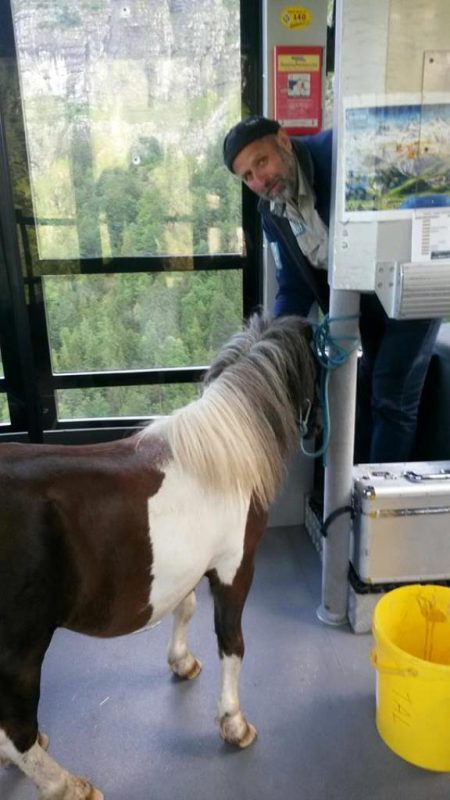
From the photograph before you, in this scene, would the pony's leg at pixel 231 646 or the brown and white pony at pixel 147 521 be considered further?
the pony's leg at pixel 231 646

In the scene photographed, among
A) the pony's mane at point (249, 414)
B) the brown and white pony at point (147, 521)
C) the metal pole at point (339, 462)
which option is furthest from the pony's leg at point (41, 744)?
the metal pole at point (339, 462)

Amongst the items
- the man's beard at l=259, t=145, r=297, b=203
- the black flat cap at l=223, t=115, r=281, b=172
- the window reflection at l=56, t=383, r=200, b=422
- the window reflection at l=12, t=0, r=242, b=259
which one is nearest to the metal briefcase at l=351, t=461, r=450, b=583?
the man's beard at l=259, t=145, r=297, b=203

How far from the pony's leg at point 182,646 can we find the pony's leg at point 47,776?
0.43m

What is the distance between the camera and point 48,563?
3.68 feet

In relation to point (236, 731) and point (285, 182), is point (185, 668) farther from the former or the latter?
point (285, 182)

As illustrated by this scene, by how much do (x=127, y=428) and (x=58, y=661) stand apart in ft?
3.68

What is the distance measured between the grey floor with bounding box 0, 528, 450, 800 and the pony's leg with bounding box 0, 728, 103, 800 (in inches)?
3.3

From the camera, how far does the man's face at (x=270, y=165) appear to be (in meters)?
1.69

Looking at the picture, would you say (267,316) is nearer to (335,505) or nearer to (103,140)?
(335,505)

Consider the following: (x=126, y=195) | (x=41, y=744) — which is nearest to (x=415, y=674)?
(x=41, y=744)

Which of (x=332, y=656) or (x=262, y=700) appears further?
(x=332, y=656)

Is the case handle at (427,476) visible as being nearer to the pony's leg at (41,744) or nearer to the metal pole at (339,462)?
the metal pole at (339,462)

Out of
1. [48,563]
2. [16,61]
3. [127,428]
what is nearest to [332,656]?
[48,563]

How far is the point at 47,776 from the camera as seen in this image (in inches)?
50.3
